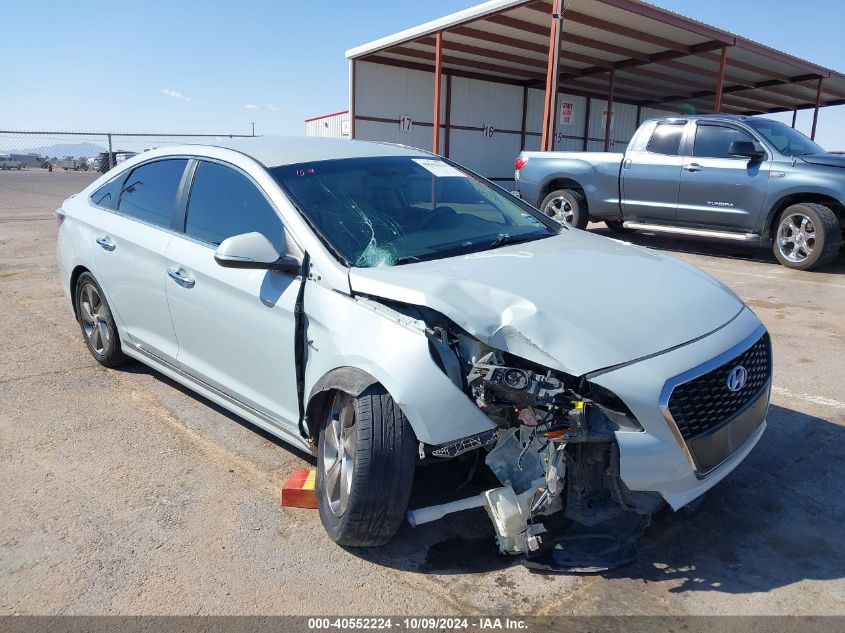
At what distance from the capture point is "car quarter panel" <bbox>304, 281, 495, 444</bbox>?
8.09 ft

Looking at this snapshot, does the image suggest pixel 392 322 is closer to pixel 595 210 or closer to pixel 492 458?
pixel 492 458

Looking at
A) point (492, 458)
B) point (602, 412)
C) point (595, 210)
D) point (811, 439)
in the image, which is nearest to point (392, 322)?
point (492, 458)

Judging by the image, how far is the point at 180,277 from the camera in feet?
12.1

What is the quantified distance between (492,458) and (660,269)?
1.32 m

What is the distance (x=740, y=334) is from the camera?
112 inches

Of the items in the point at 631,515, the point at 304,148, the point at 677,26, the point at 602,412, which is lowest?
the point at 631,515

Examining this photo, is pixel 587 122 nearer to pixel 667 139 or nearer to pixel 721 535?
pixel 667 139

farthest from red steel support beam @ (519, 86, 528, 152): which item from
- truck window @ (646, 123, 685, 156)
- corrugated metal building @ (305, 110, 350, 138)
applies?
truck window @ (646, 123, 685, 156)

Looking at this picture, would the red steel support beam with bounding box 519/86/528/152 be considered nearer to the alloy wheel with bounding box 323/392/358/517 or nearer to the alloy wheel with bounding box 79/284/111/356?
the alloy wheel with bounding box 79/284/111/356

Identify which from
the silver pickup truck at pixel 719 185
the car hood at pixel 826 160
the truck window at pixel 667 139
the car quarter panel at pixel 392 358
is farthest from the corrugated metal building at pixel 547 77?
the car quarter panel at pixel 392 358

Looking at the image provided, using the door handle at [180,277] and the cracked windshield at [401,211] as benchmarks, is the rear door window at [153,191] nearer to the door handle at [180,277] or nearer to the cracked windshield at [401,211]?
the door handle at [180,277]

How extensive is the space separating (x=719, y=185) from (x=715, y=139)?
67 cm

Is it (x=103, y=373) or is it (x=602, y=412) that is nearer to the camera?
(x=602, y=412)

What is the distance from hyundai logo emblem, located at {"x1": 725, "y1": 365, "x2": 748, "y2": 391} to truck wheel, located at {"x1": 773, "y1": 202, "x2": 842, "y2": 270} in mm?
6652
